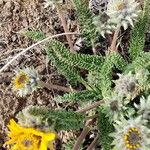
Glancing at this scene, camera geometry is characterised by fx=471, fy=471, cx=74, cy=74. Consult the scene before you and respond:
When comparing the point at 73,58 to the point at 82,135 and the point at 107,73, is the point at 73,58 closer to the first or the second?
the point at 107,73

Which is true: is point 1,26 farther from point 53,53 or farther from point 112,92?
point 112,92

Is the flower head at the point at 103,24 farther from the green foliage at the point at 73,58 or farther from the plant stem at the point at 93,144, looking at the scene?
the plant stem at the point at 93,144

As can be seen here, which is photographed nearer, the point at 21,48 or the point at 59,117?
the point at 59,117

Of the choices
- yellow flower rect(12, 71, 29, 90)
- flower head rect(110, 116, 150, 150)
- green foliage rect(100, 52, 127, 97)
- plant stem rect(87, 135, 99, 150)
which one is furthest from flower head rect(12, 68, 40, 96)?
flower head rect(110, 116, 150, 150)

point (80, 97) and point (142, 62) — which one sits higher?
point (142, 62)

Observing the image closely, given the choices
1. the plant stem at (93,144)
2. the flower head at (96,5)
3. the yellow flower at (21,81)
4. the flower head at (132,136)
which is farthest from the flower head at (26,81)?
the flower head at (96,5)

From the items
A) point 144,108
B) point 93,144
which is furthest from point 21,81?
point 144,108
